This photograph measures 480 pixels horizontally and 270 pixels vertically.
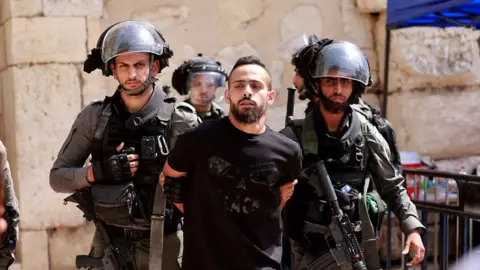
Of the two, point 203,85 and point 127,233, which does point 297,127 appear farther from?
point 203,85

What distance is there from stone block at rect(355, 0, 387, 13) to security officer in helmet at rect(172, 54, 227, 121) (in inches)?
71.7

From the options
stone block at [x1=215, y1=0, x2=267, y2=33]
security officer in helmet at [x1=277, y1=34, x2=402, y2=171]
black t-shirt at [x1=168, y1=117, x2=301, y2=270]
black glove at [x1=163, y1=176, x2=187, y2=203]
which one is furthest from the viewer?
stone block at [x1=215, y1=0, x2=267, y2=33]

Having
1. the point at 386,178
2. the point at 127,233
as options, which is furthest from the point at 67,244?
the point at 386,178

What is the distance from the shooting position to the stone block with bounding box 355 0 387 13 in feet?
21.5

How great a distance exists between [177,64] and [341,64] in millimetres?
2726

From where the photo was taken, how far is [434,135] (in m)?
6.78

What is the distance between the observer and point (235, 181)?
116 inches

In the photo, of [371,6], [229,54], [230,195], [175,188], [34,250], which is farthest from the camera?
[371,6]

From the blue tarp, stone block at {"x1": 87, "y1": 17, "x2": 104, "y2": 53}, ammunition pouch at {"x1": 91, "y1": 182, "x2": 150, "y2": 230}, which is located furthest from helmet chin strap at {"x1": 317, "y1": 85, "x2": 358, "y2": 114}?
stone block at {"x1": 87, "y1": 17, "x2": 104, "y2": 53}

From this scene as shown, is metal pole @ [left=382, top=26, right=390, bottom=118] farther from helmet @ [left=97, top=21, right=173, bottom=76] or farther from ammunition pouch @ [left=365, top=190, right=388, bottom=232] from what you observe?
helmet @ [left=97, top=21, right=173, bottom=76]

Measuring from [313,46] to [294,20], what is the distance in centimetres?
265

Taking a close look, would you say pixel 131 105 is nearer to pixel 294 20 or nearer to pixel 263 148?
pixel 263 148

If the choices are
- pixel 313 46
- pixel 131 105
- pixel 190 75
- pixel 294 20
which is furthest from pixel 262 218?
pixel 294 20

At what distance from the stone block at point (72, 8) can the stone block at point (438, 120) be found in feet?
9.26
